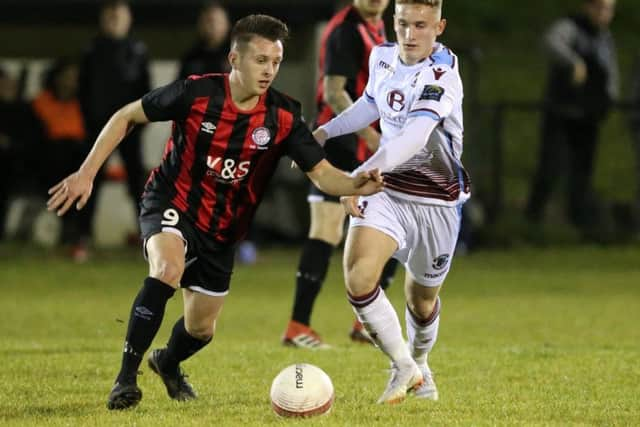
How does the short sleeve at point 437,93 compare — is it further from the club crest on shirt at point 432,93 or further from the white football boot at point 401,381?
the white football boot at point 401,381

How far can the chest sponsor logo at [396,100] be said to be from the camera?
7.37 meters

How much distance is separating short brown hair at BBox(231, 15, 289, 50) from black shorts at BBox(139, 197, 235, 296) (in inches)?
37.1

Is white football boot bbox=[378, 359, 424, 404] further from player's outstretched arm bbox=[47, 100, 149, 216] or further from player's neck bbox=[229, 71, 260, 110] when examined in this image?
player's outstretched arm bbox=[47, 100, 149, 216]

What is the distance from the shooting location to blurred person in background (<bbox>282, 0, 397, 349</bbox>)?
9.80 metres

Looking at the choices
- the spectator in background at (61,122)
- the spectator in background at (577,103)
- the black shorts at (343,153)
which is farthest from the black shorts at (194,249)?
the spectator in background at (577,103)

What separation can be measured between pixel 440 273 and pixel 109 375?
7.01 feet

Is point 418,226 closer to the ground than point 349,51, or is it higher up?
closer to the ground

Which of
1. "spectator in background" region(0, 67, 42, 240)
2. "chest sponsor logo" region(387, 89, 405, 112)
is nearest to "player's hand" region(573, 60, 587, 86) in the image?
"spectator in background" region(0, 67, 42, 240)

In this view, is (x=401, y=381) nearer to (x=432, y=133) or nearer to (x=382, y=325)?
(x=382, y=325)

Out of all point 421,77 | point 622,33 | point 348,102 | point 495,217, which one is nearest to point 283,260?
point 495,217

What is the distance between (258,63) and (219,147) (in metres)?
0.48

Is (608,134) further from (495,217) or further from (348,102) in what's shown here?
(348,102)

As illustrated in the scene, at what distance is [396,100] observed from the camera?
7.39m

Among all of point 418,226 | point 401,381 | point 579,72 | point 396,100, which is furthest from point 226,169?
point 579,72
